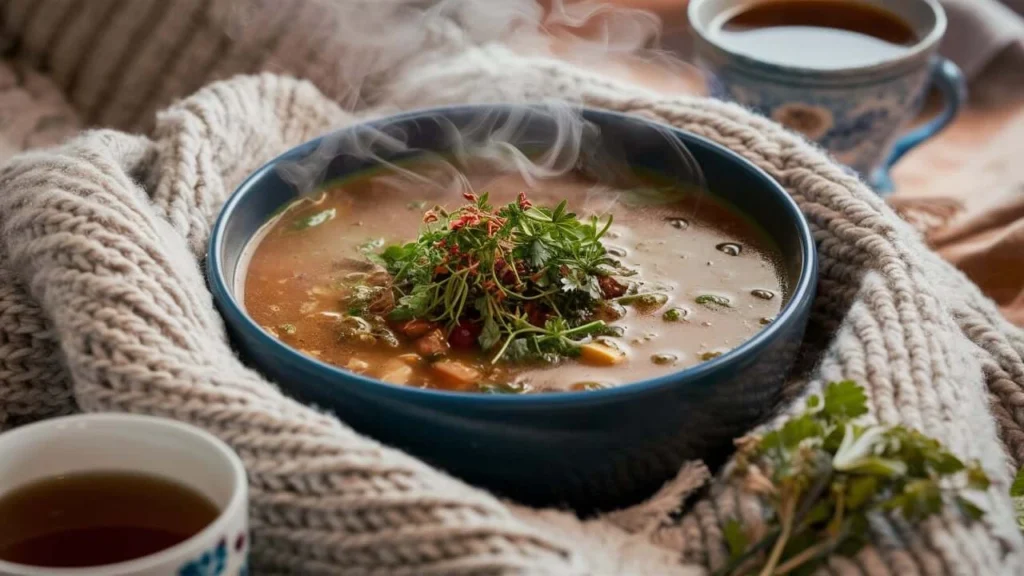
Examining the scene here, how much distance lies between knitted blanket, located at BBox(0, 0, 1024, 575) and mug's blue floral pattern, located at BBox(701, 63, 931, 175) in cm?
33

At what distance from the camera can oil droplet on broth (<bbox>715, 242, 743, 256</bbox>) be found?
50.5 inches

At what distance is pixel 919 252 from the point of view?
4.21 feet

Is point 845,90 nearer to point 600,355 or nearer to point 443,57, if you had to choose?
point 443,57

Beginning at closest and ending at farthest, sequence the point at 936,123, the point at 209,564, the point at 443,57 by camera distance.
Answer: the point at 209,564, the point at 443,57, the point at 936,123

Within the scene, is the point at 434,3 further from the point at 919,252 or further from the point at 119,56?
the point at 919,252

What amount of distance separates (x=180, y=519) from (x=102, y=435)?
3.4 inches

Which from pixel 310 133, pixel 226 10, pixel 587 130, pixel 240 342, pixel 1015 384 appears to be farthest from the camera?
pixel 226 10

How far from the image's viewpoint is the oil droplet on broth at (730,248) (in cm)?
128

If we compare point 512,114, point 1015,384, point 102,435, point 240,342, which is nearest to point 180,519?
point 102,435

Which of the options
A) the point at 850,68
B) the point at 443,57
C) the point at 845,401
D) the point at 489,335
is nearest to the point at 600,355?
the point at 489,335

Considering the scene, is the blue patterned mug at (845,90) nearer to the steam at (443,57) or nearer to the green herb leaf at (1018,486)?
the steam at (443,57)

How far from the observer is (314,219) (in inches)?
53.8

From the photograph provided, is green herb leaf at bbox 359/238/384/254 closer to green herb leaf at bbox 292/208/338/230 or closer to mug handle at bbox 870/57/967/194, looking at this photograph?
green herb leaf at bbox 292/208/338/230

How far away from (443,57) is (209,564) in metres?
0.97
